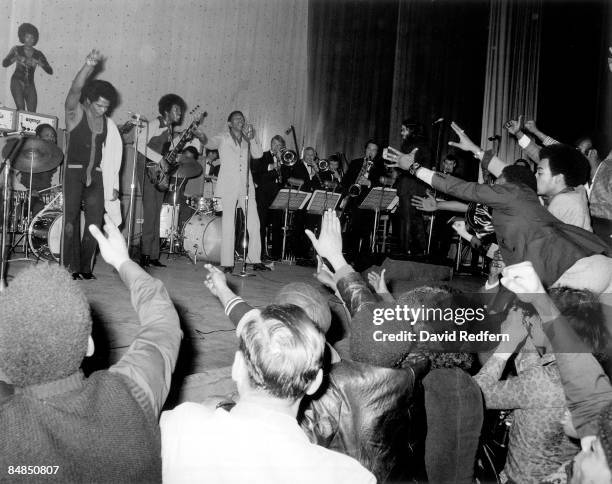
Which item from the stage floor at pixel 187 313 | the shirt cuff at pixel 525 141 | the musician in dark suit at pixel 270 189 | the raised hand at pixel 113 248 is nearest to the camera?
the raised hand at pixel 113 248

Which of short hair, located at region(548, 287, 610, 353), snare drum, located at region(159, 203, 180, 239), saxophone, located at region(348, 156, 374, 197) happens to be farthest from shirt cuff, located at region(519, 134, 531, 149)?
snare drum, located at region(159, 203, 180, 239)

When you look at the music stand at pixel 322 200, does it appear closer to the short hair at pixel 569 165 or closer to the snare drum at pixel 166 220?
the snare drum at pixel 166 220

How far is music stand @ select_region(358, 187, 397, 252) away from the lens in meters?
9.34

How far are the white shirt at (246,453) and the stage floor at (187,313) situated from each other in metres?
1.81

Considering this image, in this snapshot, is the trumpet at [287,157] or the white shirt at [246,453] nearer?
the white shirt at [246,453]

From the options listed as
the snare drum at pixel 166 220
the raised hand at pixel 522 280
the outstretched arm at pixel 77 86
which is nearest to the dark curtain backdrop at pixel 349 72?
the snare drum at pixel 166 220

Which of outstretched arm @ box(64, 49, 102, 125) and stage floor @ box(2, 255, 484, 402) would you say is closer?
stage floor @ box(2, 255, 484, 402)

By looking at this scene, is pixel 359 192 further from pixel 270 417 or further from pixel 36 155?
pixel 270 417

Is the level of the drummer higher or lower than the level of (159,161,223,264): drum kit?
higher

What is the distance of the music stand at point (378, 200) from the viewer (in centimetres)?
934

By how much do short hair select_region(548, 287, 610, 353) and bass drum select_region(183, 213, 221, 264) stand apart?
6058 mm

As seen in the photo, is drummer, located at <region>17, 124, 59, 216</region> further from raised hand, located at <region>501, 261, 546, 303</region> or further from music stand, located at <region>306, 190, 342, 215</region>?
raised hand, located at <region>501, 261, 546, 303</region>

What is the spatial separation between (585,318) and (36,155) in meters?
6.48

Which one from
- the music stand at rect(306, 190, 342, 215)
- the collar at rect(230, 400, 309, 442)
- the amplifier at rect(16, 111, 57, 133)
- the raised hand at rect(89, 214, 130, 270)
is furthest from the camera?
the music stand at rect(306, 190, 342, 215)
